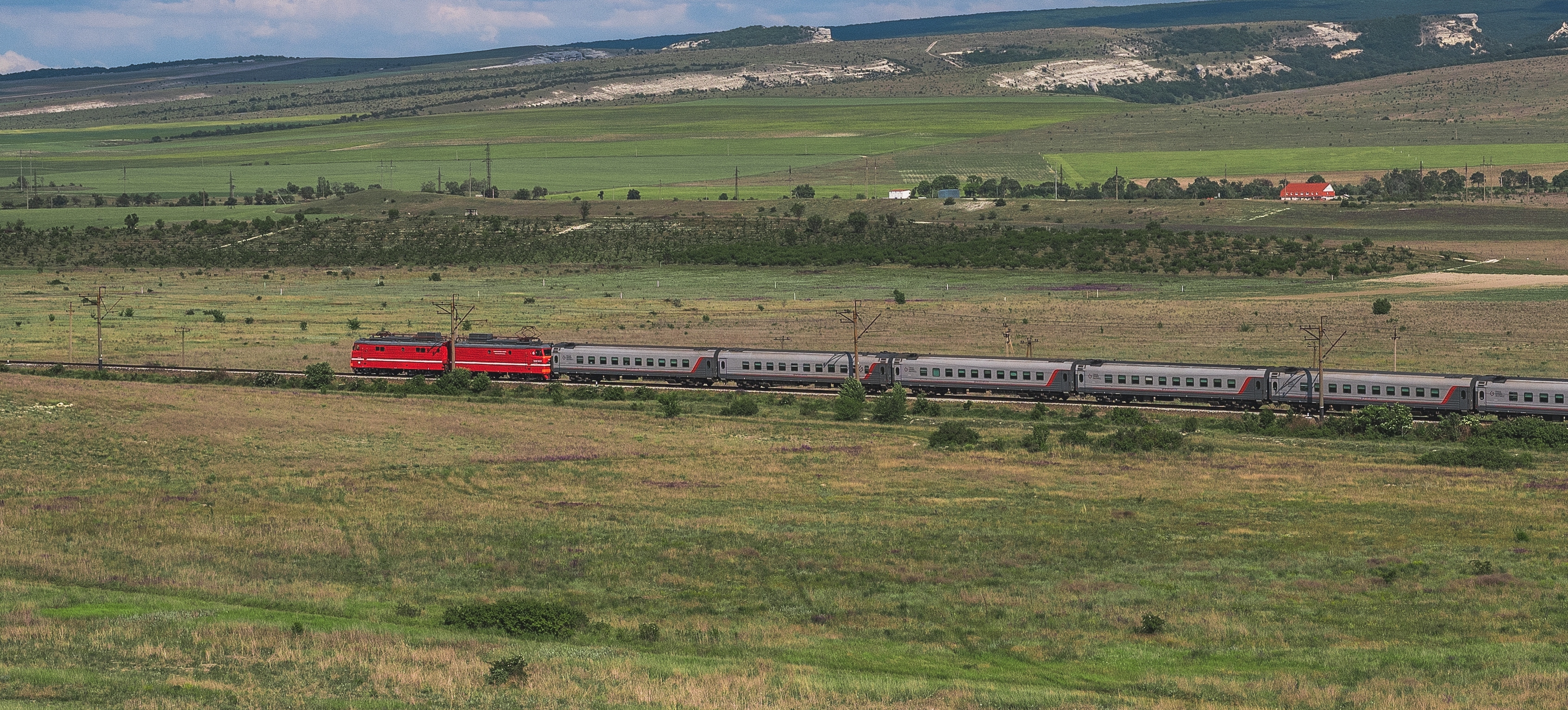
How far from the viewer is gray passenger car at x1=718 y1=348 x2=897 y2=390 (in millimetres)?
77000

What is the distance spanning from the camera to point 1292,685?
27719 mm

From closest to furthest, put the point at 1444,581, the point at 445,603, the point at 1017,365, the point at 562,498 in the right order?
the point at 445,603, the point at 1444,581, the point at 562,498, the point at 1017,365

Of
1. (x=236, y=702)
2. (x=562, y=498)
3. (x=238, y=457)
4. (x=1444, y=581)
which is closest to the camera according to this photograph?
(x=236, y=702)

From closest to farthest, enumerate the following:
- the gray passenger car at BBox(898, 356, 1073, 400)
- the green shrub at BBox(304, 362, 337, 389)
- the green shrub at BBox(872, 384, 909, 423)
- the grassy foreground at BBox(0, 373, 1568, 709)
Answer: the grassy foreground at BBox(0, 373, 1568, 709) → the green shrub at BBox(872, 384, 909, 423) → the gray passenger car at BBox(898, 356, 1073, 400) → the green shrub at BBox(304, 362, 337, 389)

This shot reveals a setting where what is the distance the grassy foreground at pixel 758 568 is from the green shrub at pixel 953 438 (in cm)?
95

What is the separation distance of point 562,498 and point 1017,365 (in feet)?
106

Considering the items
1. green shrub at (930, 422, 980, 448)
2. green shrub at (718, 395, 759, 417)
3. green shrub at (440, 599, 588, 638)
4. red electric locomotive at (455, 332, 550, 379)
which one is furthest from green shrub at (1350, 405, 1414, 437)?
green shrub at (440, 599, 588, 638)

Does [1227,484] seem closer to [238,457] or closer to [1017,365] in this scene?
[1017,365]

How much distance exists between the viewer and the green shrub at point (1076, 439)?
61.7m

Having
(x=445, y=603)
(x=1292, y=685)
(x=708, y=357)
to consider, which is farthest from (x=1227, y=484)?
(x=708, y=357)

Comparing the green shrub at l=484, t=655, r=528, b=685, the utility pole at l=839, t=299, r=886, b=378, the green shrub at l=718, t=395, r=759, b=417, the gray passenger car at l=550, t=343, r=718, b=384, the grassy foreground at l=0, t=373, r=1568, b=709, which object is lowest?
the grassy foreground at l=0, t=373, r=1568, b=709

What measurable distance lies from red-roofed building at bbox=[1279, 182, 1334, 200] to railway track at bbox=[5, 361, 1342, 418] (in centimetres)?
13103

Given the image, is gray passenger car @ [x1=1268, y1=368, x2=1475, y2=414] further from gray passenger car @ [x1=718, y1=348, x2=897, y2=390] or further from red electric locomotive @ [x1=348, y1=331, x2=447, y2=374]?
red electric locomotive @ [x1=348, y1=331, x2=447, y2=374]

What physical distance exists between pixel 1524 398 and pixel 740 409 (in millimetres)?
35741
